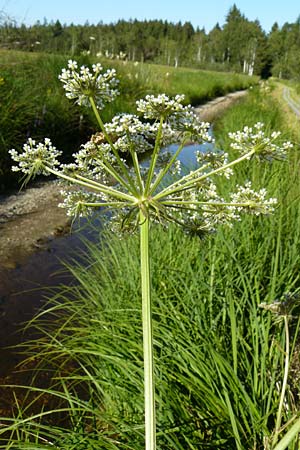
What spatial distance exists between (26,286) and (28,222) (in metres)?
2.04

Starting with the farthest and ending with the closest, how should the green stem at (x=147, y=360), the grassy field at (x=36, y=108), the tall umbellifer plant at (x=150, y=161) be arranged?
the grassy field at (x=36, y=108), the tall umbellifer plant at (x=150, y=161), the green stem at (x=147, y=360)

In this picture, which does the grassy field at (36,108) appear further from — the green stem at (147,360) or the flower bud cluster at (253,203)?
the green stem at (147,360)

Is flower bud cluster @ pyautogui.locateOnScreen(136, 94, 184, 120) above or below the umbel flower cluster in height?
above

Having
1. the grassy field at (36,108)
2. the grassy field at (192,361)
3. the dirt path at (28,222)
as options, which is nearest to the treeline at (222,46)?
the grassy field at (36,108)

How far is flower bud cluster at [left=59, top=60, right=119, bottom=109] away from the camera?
1.17 metres

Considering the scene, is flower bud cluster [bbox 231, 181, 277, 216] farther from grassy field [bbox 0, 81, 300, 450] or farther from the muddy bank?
the muddy bank

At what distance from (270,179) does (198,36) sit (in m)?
107

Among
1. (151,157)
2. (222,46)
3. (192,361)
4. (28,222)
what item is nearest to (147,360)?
(151,157)

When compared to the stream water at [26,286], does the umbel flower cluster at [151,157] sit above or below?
above

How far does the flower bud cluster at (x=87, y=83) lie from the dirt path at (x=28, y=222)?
4.52 meters

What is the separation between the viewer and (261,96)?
62.8 feet

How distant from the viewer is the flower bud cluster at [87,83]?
117 cm

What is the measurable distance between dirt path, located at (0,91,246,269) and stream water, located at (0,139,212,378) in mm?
166

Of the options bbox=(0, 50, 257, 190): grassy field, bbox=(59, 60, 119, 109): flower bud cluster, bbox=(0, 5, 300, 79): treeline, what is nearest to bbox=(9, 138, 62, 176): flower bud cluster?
bbox=(59, 60, 119, 109): flower bud cluster
